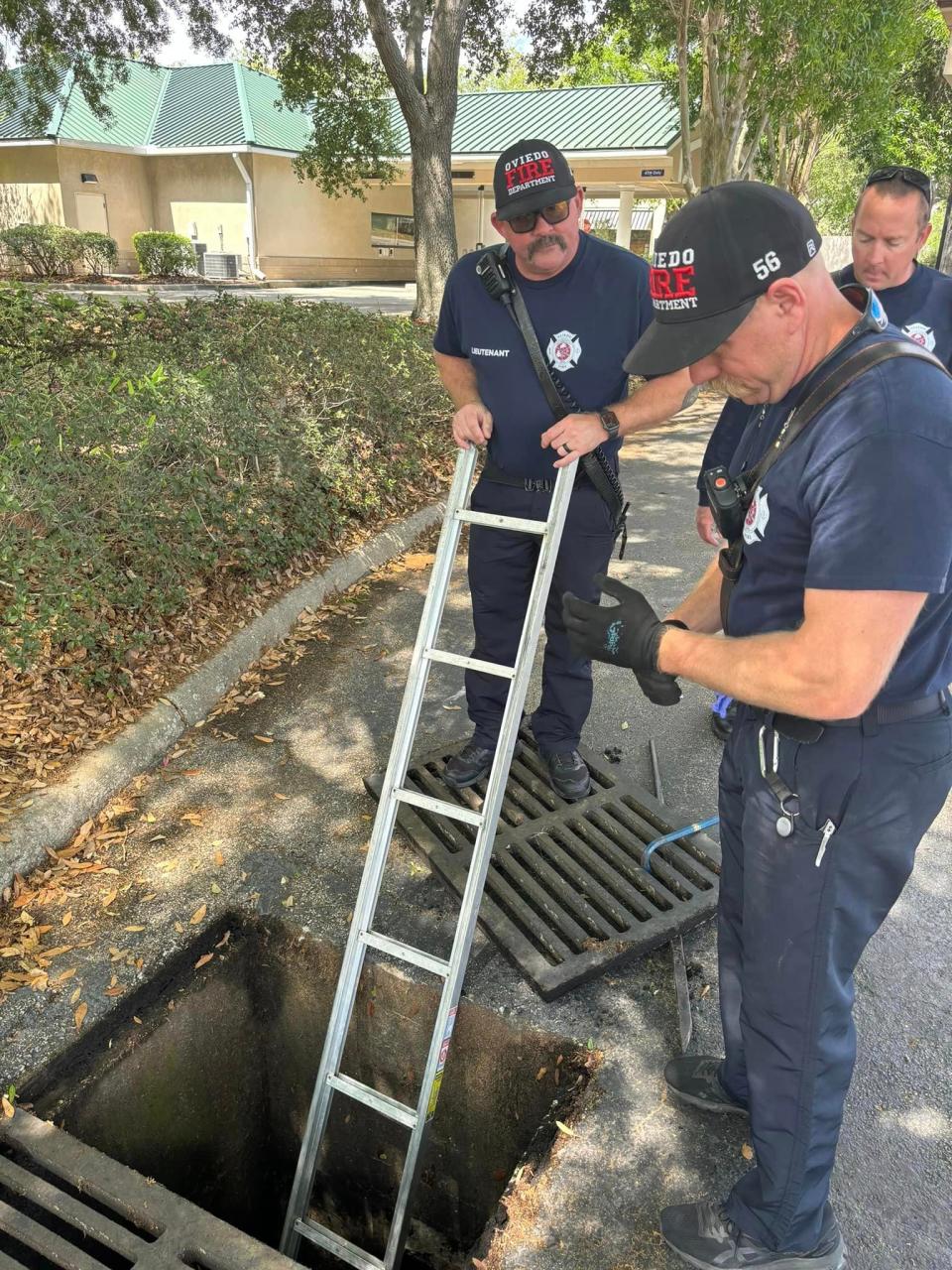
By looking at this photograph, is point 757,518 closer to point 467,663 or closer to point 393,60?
point 467,663

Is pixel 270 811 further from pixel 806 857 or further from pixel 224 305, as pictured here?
pixel 224 305

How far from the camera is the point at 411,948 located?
2.46 m

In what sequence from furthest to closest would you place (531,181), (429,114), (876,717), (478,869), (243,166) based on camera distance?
(243,166)
(429,114)
(531,181)
(478,869)
(876,717)

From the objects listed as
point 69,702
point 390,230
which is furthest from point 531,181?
point 390,230

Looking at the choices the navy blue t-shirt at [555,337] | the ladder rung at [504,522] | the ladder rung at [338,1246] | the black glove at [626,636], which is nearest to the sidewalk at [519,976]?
the ladder rung at [338,1246]

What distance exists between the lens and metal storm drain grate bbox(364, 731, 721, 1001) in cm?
278

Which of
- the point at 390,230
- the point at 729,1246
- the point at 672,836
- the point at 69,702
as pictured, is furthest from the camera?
the point at 390,230

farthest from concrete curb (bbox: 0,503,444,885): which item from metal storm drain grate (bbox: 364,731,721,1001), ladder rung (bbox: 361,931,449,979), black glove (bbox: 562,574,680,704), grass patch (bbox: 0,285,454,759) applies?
black glove (bbox: 562,574,680,704)

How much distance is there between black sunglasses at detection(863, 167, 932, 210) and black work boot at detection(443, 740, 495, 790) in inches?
102

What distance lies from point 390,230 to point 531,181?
29.3m

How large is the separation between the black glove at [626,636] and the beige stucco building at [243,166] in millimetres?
23202

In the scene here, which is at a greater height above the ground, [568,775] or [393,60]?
[393,60]

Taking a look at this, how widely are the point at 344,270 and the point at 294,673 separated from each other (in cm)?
2618

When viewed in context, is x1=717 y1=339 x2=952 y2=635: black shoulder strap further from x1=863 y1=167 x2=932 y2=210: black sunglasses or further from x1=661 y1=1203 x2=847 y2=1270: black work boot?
x1=863 y1=167 x2=932 y2=210: black sunglasses
